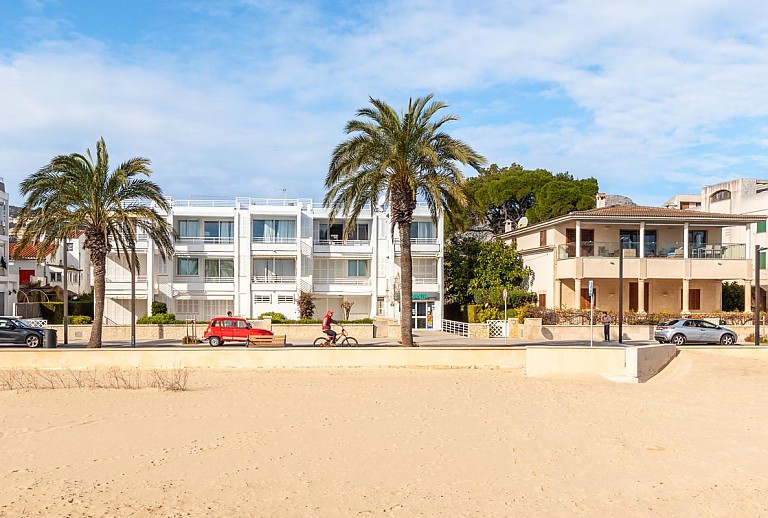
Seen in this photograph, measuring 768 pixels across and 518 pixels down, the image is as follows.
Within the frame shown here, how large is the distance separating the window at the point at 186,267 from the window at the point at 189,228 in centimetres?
178

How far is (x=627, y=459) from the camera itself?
42.5ft

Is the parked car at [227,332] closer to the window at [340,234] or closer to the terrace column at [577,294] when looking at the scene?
the window at [340,234]

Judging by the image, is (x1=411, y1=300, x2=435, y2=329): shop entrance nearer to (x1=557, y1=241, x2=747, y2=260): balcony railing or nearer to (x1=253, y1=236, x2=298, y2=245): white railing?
(x1=557, y1=241, x2=747, y2=260): balcony railing

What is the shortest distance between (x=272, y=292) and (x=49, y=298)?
2030cm

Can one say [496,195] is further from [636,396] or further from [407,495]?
[407,495]

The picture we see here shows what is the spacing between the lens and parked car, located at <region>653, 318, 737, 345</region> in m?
35.6

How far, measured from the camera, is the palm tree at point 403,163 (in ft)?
94.8

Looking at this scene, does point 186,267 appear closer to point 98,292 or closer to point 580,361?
point 98,292

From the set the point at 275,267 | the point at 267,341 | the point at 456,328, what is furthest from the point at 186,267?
the point at 267,341

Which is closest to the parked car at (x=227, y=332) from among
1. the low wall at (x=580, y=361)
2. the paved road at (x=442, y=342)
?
the paved road at (x=442, y=342)

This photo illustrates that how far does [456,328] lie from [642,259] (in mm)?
12581

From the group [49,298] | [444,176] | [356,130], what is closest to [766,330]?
[444,176]

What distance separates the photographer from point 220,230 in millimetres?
50531

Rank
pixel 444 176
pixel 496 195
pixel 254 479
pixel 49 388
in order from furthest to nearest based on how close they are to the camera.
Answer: pixel 496 195 → pixel 444 176 → pixel 49 388 → pixel 254 479
